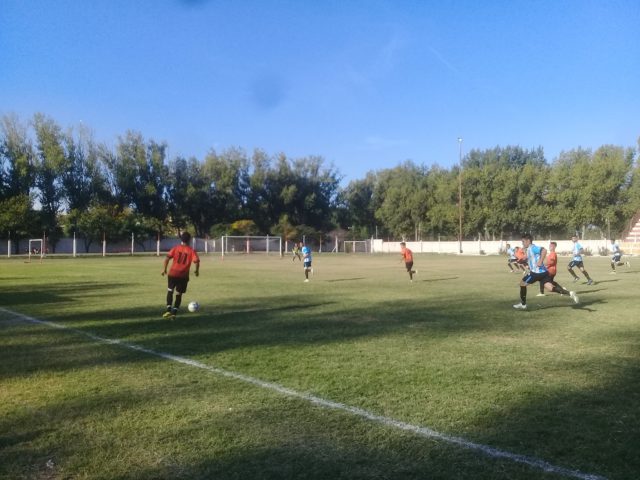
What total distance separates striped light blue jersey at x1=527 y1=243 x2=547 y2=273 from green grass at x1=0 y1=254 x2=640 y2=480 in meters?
1.61

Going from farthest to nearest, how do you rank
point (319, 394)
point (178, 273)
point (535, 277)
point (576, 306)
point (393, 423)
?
point (576, 306) → point (535, 277) → point (178, 273) → point (319, 394) → point (393, 423)

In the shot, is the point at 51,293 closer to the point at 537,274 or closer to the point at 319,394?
the point at 319,394

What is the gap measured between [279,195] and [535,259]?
72.5 meters

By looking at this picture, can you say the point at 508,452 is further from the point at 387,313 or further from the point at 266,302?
the point at 266,302

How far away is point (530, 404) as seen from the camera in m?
5.70

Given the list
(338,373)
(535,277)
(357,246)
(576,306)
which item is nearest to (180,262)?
(338,373)

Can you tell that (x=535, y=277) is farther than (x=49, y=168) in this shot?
No

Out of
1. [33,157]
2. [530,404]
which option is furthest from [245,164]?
[530,404]

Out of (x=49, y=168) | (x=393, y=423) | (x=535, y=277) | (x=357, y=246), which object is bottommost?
(x=393, y=423)

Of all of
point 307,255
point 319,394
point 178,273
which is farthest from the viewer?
point 307,255

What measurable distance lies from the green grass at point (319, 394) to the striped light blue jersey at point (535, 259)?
→ 161cm

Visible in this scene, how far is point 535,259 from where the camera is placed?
14062mm

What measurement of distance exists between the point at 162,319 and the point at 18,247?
62.9 meters

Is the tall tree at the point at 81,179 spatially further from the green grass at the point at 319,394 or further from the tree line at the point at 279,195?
the green grass at the point at 319,394
